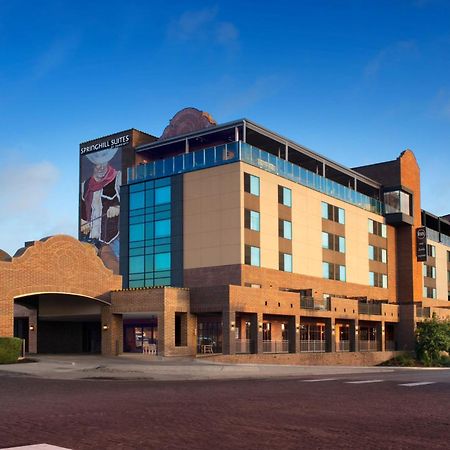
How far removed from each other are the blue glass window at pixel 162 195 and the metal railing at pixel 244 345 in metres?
15.7

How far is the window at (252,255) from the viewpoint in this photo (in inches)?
2212

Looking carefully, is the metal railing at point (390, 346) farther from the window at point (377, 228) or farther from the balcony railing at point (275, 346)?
the balcony railing at point (275, 346)

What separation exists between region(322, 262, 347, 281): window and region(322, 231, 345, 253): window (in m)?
1.77

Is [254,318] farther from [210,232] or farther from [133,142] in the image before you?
[133,142]

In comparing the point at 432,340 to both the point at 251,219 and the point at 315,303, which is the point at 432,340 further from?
the point at 251,219

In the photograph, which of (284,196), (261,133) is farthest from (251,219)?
(261,133)

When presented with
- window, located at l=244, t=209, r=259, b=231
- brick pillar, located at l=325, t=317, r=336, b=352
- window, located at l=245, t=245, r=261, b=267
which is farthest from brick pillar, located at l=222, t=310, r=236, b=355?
brick pillar, located at l=325, t=317, r=336, b=352

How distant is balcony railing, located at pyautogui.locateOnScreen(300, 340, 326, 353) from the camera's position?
197 feet

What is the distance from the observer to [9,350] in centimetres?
3788

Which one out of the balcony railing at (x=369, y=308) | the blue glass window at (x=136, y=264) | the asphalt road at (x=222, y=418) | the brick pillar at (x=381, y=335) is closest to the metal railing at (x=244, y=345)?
the blue glass window at (x=136, y=264)

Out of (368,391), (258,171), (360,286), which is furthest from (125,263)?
(368,391)

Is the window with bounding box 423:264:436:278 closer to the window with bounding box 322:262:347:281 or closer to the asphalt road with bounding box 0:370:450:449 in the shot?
the window with bounding box 322:262:347:281

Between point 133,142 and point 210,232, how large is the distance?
64.1ft

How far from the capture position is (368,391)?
22.3m
